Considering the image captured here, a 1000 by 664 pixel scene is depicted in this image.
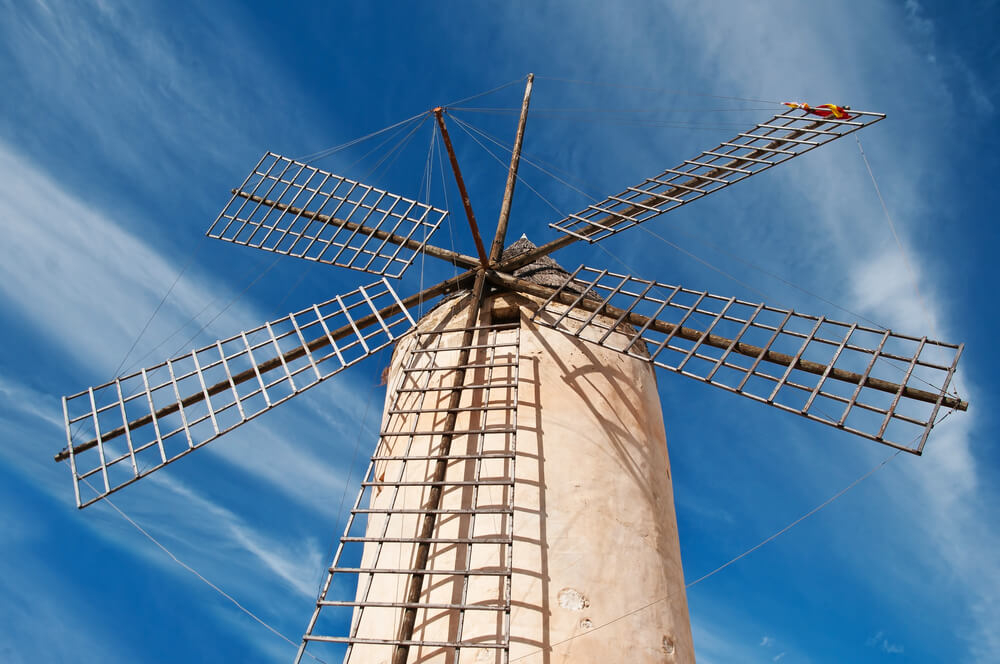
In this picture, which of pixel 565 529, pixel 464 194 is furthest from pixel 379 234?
pixel 565 529

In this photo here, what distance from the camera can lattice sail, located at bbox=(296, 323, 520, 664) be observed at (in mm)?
3707

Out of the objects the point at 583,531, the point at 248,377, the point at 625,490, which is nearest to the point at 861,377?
the point at 625,490

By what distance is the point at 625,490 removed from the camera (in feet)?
14.4

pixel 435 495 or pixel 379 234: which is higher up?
pixel 379 234

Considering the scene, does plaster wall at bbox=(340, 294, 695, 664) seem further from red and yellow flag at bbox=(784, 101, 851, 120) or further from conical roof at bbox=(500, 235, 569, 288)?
red and yellow flag at bbox=(784, 101, 851, 120)

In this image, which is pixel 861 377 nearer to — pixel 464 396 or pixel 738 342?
pixel 738 342

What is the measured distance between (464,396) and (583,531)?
131cm

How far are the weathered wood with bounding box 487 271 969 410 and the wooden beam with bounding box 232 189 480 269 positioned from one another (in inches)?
14.8

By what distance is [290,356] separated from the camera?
550cm

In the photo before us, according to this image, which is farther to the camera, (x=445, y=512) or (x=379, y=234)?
(x=379, y=234)

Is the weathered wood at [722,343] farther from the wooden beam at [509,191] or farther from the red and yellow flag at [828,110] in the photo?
the red and yellow flag at [828,110]

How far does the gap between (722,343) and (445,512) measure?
216 centimetres

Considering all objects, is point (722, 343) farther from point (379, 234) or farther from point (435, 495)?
point (379, 234)

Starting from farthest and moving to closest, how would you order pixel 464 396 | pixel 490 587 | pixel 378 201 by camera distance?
1. pixel 378 201
2. pixel 464 396
3. pixel 490 587
